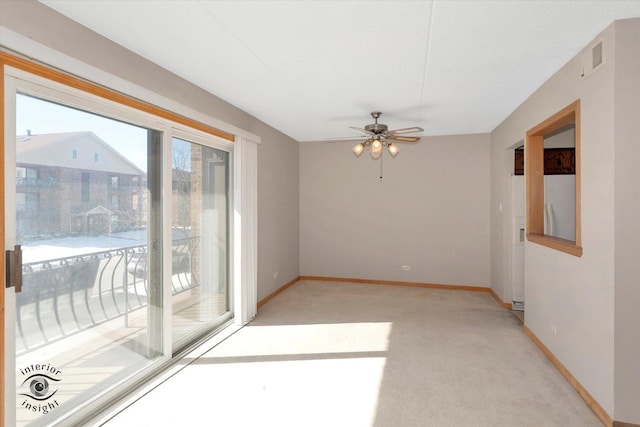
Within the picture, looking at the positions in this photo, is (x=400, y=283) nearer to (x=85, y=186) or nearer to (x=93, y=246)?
(x=93, y=246)

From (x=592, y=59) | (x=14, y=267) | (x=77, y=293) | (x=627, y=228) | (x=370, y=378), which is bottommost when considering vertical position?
(x=370, y=378)

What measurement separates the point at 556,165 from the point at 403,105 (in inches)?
98.2

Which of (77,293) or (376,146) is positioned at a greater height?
(376,146)

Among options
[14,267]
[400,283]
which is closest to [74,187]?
[14,267]

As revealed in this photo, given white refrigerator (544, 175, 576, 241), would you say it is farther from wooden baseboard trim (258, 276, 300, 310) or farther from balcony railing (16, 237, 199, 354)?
balcony railing (16, 237, 199, 354)

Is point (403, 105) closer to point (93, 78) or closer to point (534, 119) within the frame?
point (534, 119)

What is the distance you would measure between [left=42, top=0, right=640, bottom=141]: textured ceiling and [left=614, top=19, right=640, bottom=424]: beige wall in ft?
1.09

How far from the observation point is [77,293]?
2350 millimetres

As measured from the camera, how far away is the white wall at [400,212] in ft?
19.4

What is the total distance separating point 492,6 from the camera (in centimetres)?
204

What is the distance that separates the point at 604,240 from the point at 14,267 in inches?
145

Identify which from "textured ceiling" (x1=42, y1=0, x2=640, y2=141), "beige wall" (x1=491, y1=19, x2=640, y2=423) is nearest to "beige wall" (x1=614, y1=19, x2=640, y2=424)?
"beige wall" (x1=491, y1=19, x2=640, y2=423)

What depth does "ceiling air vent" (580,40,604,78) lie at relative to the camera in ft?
7.85

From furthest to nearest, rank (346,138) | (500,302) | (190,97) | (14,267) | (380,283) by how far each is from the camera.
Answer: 1. (380,283)
2. (346,138)
3. (500,302)
4. (190,97)
5. (14,267)
